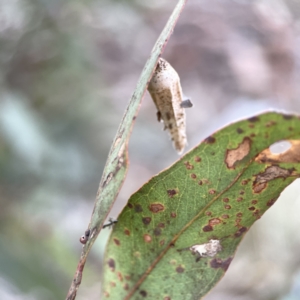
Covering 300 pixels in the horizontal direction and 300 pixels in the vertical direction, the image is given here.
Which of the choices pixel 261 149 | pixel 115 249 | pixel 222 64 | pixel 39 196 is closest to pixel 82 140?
pixel 39 196

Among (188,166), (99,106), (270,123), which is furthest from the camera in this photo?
(99,106)

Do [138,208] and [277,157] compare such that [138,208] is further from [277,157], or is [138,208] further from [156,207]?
[277,157]

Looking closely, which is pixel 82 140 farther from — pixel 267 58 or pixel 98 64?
pixel 267 58

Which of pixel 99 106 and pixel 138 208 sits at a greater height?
pixel 99 106

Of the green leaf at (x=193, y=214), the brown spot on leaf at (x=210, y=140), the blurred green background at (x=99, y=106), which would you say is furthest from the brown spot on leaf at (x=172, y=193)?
the blurred green background at (x=99, y=106)

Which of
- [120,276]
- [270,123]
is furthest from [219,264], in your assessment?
[270,123]

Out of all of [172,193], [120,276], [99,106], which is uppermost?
[99,106]

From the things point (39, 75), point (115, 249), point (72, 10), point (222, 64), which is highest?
point (222, 64)
